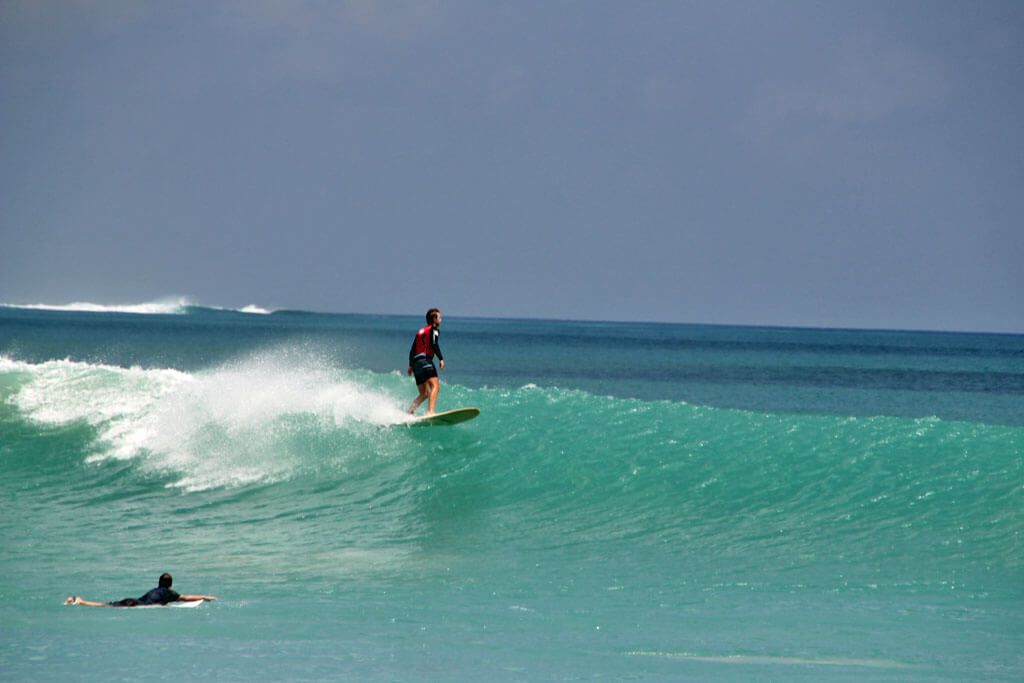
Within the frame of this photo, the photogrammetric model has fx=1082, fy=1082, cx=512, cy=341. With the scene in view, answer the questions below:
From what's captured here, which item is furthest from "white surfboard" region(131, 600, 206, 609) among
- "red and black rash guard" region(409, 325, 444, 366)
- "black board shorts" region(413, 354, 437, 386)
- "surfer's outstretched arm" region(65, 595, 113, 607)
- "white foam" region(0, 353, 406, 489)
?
"black board shorts" region(413, 354, 437, 386)

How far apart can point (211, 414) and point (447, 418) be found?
455 centimetres

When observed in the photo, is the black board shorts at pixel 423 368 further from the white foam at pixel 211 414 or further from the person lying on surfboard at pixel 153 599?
the person lying on surfboard at pixel 153 599

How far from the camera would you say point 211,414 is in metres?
18.5

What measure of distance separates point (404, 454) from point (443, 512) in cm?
252

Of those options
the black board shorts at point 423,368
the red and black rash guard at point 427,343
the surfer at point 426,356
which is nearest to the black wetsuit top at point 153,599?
the surfer at point 426,356

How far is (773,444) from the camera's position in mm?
16312

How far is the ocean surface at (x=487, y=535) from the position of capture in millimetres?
8375

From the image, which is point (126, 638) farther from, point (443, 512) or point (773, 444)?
point (773, 444)

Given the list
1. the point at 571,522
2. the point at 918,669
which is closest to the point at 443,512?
the point at 571,522

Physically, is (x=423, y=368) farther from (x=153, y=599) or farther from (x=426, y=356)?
(x=153, y=599)

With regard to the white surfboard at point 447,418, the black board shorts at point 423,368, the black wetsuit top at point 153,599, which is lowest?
the black wetsuit top at point 153,599

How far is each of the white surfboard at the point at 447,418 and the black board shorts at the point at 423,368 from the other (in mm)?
661

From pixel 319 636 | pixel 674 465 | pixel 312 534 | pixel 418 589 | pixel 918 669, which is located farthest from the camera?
pixel 674 465

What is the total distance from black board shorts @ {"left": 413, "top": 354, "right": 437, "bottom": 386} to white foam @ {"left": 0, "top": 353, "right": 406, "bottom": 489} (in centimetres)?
174
